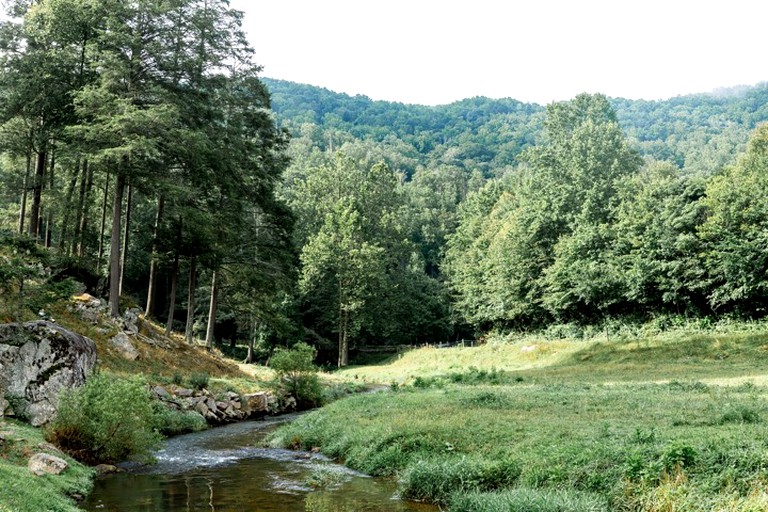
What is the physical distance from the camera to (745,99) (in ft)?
640

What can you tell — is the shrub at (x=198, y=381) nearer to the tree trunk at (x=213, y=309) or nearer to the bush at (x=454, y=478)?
the tree trunk at (x=213, y=309)

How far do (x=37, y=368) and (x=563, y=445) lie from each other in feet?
45.7

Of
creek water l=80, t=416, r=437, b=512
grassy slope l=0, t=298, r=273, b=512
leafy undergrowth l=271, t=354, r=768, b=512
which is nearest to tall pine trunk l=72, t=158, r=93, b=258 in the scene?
grassy slope l=0, t=298, r=273, b=512

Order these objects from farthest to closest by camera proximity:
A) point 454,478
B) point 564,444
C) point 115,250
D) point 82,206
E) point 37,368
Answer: point 82,206
point 115,250
point 37,368
point 564,444
point 454,478

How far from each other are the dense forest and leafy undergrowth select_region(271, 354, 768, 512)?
1065cm

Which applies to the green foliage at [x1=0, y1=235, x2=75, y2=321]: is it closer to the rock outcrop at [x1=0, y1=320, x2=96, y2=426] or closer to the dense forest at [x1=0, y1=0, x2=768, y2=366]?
the dense forest at [x1=0, y1=0, x2=768, y2=366]

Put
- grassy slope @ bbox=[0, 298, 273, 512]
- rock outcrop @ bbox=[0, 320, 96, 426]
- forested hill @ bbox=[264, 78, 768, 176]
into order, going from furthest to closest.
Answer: forested hill @ bbox=[264, 78, 768, 176] → rock outcrop @ bbox=[0, 320, 96, 426] → grassy slope @ bbox=[0, 298, 273, 512]

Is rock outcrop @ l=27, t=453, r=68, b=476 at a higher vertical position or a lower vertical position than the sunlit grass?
higher

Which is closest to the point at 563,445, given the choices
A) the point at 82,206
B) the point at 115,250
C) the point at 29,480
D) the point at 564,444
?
the point at 564,444

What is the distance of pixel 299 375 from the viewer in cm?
3069

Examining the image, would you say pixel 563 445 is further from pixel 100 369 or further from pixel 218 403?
pixel 218 403

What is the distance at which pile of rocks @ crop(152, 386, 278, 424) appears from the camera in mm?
23703

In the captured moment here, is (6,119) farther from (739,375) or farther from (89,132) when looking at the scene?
(739,375)

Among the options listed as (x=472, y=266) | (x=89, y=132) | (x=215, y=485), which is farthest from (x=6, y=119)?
(x=472, y=266)
